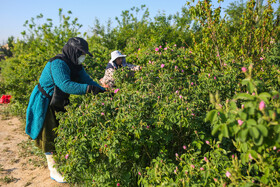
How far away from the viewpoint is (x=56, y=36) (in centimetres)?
673

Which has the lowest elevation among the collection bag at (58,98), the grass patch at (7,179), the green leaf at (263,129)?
Result: the grass patch at (7,179)

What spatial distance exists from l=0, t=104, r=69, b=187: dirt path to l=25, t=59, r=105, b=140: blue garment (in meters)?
0.82

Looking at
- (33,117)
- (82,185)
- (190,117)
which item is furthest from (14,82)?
(190,117)

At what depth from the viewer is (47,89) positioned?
2.81m

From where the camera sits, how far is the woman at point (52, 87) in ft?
8.57

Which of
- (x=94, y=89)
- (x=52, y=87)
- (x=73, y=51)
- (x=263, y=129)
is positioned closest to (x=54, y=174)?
(x=52, y=87)

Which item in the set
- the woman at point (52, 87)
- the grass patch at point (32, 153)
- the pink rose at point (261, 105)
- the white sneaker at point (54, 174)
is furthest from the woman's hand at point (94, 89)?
the pink rose at point (261, 105)

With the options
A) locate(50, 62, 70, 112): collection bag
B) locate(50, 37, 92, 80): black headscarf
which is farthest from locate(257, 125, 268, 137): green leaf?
locate(50, 62, 70, 112): collection bag

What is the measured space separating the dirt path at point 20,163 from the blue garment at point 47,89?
82 cm

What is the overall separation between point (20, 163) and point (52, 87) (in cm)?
180

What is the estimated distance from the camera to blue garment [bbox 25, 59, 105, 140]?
8.52ft

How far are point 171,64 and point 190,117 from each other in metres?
1.35

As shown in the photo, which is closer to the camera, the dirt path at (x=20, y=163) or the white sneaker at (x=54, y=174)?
the white sneaker at (x=54, y=174)

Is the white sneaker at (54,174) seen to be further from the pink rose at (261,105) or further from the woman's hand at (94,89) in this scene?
the pink rose at (261,105)
